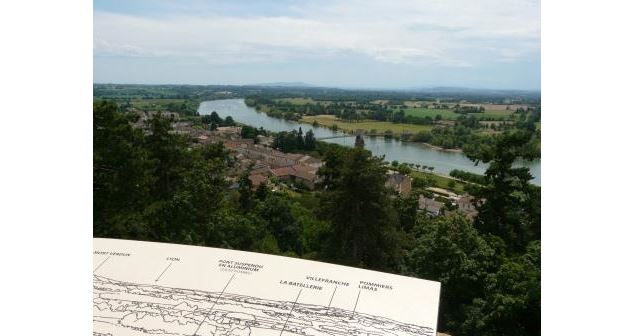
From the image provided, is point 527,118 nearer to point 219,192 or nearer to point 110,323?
point 219,192

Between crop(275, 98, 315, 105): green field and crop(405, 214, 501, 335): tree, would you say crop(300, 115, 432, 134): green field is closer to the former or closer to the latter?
crop(275, 98, 315, 105): green field

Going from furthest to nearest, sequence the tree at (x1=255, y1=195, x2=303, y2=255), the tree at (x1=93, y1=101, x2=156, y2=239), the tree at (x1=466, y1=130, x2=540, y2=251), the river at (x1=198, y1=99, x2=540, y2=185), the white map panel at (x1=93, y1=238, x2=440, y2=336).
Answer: the tree at (x1=93, y1=101, x2=156, y2=239) → the tree at (x1=255, y1=195, x2=303, y2=255) → the river at (x1=198, y1=99, x2=540, y2=185) → the tree at (x1=466, y1=130, x2=540, y2=251) → the white map panel at (x1=93, y1=238, x2=440, y2=336)

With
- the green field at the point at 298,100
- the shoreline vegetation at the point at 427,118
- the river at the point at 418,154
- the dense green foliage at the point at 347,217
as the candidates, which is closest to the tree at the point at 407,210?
the dense green foliage at the point at 347,217

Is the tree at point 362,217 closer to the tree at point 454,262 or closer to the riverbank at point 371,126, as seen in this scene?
the tree at point 454,262

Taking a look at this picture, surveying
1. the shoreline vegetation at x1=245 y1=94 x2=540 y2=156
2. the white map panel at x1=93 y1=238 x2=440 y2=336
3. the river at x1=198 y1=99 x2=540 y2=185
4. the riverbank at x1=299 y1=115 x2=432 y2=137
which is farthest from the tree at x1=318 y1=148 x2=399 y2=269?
the white map panel at x1=93 y1=238 x2=440 y2=336

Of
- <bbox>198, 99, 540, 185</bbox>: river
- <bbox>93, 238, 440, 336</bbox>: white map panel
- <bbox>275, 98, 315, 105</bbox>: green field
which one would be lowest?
<bbox>93, 238, 440, 336</bbox>: white map panel

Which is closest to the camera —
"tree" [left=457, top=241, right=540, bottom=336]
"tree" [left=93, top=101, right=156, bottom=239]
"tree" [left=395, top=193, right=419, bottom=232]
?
"tree" [left=457, top=241, right=540, bottom=336]

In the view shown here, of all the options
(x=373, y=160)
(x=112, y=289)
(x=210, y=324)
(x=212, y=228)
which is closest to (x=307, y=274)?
(x=210, y=324)
